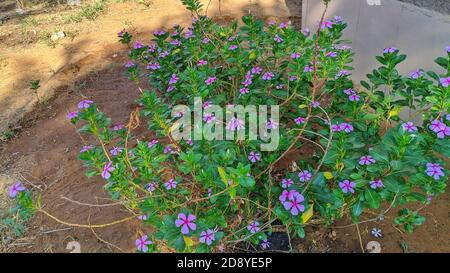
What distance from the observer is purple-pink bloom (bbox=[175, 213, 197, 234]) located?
1.41 metres

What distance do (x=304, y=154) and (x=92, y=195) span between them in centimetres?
155

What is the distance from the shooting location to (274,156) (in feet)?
6.65

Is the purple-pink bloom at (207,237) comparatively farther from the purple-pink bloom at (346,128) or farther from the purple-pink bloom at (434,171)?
the purple-pink bloom at (434,171)

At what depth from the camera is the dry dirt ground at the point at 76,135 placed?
7.43ft

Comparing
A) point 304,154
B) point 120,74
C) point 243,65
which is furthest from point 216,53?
point 120,74

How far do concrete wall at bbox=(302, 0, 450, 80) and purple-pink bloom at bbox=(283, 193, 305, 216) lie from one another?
1.89 metres

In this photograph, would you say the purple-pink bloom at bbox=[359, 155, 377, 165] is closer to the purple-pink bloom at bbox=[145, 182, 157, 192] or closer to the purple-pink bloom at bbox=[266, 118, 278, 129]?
the purple-pink bloom at bbox=[266, 118, 278, 129]

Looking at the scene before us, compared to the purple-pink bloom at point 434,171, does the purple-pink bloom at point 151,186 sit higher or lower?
lower

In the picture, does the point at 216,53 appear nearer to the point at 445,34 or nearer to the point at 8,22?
the point at 445,34

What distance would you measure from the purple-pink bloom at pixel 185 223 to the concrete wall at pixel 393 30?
7.53 feet

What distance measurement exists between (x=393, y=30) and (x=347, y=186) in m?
1.95

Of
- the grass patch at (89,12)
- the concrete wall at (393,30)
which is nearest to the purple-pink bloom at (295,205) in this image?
the concrete wall at (393,30)

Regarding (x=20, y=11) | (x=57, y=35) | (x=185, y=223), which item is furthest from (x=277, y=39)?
(x=20, y=11)

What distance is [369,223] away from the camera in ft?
7.53
